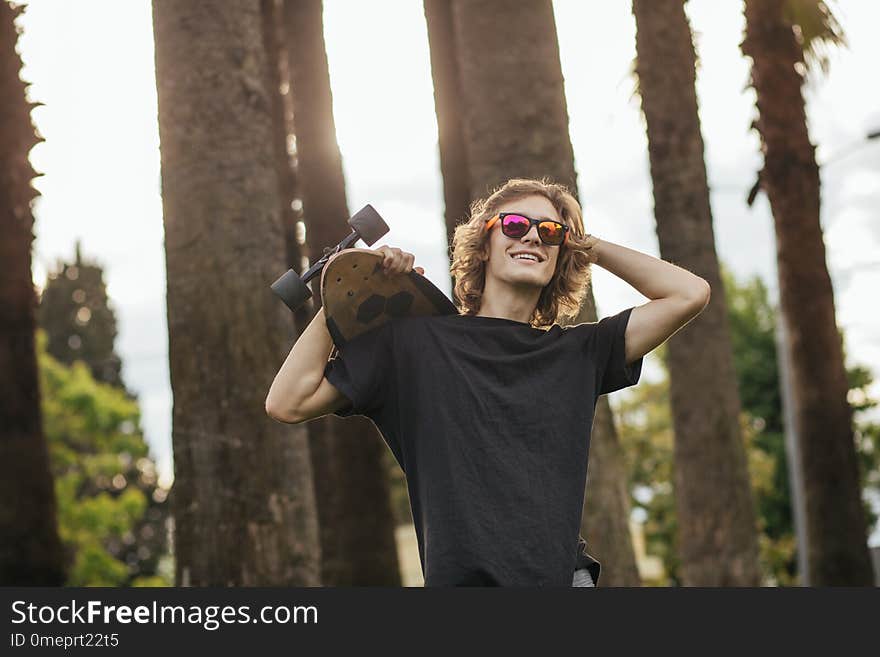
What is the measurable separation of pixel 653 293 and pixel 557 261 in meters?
0.28

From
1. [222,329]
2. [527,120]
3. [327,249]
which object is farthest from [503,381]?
[527,120]

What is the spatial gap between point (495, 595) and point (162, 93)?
3.70 meters

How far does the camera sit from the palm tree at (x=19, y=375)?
1016 cm

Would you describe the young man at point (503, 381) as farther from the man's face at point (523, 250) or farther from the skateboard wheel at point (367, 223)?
→ the skateboard wheel at point (367, 223)

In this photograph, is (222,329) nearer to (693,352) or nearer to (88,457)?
(693,352)

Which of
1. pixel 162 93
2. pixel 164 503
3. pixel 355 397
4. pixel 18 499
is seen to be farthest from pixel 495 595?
pixel 164 503

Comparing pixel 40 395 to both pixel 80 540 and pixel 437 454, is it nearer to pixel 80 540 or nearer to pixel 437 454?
pixel 437 454

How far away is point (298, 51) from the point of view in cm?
1172

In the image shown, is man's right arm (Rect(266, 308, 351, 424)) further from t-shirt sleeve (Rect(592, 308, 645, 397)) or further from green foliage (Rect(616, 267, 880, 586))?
green foliage (Rect(616, 267, 880, 586))

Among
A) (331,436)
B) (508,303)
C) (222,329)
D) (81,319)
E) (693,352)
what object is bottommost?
(508,303)

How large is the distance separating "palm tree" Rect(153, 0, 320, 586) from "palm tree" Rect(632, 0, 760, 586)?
16.2ft

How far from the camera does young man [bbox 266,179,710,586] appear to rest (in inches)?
123

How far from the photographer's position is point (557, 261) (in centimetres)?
373

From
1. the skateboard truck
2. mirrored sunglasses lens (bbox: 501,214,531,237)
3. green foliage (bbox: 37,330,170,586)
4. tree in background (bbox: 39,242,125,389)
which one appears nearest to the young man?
mirrored sunglasses lens (bbox: 501,214,531,237)
